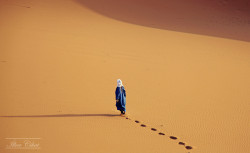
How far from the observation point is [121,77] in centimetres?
1061

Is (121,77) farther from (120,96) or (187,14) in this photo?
(187,14)

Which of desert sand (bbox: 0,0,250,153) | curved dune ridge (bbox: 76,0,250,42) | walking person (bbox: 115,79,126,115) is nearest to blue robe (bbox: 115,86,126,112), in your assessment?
walking person (bbox: 115,79,126,115)

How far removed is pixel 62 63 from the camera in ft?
36.9

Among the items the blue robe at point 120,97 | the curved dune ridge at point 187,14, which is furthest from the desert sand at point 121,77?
the blue robe at point 120,97

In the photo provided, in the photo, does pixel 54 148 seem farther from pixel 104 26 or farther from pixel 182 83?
pixel 104 26

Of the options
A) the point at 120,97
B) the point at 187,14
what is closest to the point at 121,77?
the point at 120,97

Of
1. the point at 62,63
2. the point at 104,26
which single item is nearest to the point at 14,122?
the point at 62,63

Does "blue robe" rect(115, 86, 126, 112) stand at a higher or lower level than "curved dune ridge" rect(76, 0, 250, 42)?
lower

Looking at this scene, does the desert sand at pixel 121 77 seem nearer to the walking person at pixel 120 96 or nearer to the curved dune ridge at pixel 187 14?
the curved dune ridge at pixel 187 14

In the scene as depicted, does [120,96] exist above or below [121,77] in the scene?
below

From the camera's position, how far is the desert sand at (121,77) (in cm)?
696

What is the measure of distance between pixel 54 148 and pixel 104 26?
10475 millimetres

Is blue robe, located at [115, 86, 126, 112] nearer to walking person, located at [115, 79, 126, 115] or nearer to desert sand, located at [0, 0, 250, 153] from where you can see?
walking person, located at [115, 79, 126, 115]

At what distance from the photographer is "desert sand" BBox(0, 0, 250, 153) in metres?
6.96
